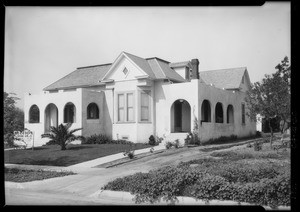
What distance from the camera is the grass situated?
43.9 ft

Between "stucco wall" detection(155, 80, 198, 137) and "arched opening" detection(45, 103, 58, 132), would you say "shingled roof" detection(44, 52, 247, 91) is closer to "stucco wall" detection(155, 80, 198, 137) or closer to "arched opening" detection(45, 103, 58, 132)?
"stucco wall" detection(155, 80, 198, 137)

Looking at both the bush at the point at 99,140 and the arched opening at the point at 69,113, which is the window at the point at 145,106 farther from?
the arched opening at the point at 69,113

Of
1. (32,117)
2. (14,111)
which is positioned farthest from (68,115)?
(14,111)

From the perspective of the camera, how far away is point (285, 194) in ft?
27.9

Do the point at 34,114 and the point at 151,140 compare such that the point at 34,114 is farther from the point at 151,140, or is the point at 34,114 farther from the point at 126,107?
the point at 151,140

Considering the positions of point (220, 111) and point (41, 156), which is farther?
point (220, 111)

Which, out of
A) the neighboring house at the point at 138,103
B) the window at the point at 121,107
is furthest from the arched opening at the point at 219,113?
the window at the point at 121,107

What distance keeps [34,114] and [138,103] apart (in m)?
9.86

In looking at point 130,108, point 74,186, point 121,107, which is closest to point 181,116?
point 130,108

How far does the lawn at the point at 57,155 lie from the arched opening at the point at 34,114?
670 centimetres

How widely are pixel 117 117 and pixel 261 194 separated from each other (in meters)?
17.2

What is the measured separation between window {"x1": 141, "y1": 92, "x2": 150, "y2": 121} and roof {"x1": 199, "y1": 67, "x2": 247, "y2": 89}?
20.8ft

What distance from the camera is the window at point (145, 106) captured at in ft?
79.3

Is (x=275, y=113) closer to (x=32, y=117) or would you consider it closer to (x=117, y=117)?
(x=117, y=117)
